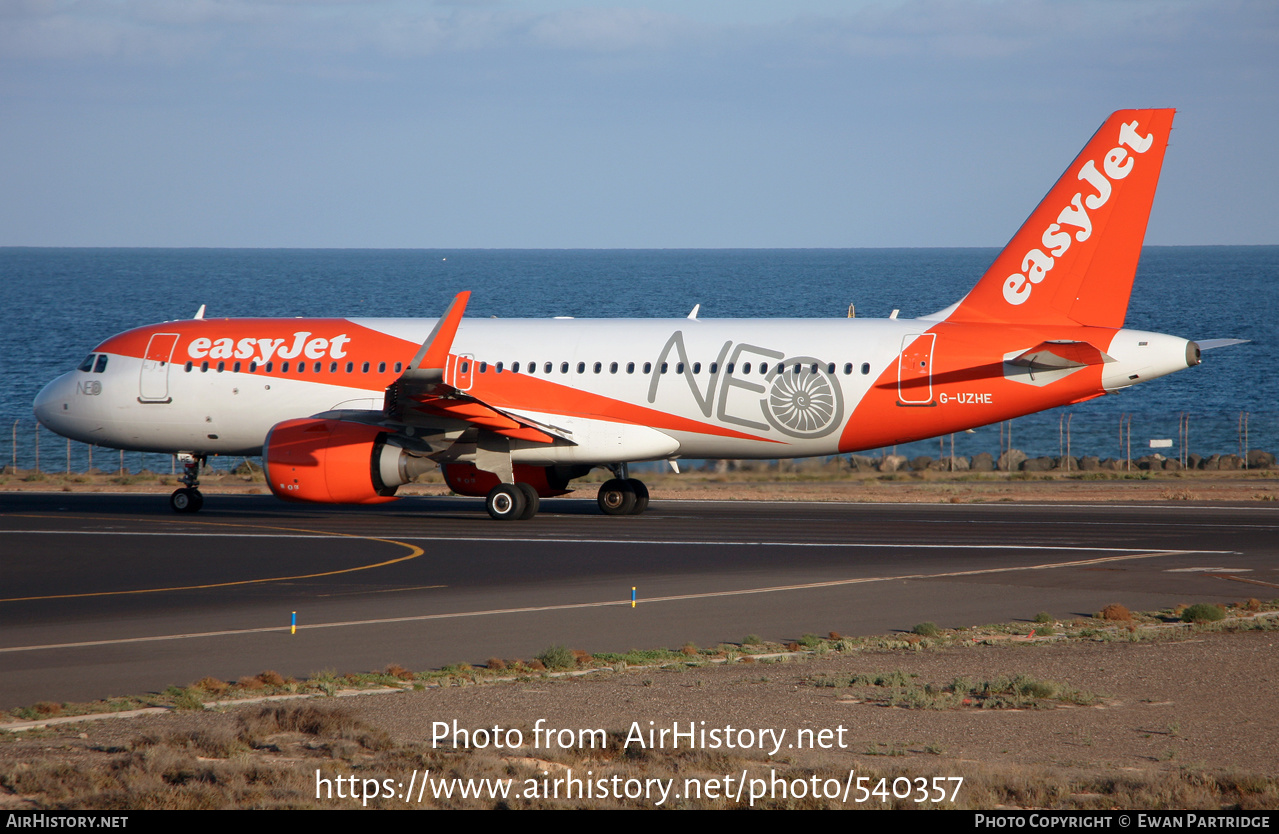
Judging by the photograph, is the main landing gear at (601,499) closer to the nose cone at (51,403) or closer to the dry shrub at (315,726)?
the nose cone at (51,403)

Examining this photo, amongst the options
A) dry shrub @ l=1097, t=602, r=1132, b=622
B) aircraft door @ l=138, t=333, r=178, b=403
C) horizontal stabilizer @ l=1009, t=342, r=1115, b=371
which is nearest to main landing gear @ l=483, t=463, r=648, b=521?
aircraft door @ l=138, t=333, r=178, b=403

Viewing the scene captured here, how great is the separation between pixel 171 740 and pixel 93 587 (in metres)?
10.2

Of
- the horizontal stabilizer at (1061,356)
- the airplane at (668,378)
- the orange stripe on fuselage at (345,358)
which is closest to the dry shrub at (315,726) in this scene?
the airplane at (668,378)

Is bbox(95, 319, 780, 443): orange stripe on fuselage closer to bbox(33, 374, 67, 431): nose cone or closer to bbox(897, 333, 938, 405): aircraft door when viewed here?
bbox(33, 374, 67, 431): nose cone

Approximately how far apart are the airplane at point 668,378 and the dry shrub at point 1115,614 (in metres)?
11.0

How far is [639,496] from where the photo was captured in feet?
98.0

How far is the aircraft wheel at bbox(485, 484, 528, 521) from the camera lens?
28.3m

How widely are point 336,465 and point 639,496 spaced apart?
6747 millimetres

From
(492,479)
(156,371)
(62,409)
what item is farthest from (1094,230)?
(62,409)

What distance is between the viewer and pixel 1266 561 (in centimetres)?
2097

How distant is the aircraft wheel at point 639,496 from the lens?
2978 centimetres

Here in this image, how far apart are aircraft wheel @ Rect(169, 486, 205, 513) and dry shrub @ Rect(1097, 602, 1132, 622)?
2121 centimetres

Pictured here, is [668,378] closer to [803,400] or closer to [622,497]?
[803,400]
